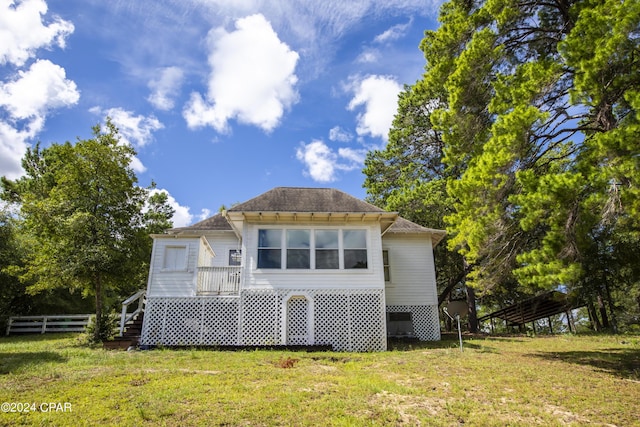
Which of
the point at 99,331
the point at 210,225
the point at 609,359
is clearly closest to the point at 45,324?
the point at 99,331

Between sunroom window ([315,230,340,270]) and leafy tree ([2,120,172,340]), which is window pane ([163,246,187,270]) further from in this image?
sunroom window ([315,230,340,270])

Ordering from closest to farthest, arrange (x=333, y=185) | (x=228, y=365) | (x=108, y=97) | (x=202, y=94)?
1. (x=228, y=365)
2. (x=108, y=97)
3. (x=202, y=94)
4. (x=333, y=185)

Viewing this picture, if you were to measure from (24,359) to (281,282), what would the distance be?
755 cm

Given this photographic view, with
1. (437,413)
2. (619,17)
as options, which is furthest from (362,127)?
(437,413)

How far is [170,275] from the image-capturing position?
13062 mm

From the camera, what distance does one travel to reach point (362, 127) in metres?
21.2

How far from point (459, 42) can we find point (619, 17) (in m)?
4.02

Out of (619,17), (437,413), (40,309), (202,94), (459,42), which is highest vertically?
(202,94)

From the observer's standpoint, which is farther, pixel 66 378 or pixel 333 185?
pixel 333 185

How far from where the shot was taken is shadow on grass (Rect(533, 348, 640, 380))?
8.06 m

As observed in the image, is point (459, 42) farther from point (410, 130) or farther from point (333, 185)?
point (410, 130)

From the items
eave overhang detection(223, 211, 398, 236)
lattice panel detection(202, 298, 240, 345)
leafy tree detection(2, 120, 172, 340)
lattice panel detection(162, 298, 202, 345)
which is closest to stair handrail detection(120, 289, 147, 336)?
leafy tree detection(2, 120, 172, 340)

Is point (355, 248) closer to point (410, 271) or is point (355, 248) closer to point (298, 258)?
point (298, 258)

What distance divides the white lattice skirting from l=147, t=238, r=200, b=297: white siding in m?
0.28
